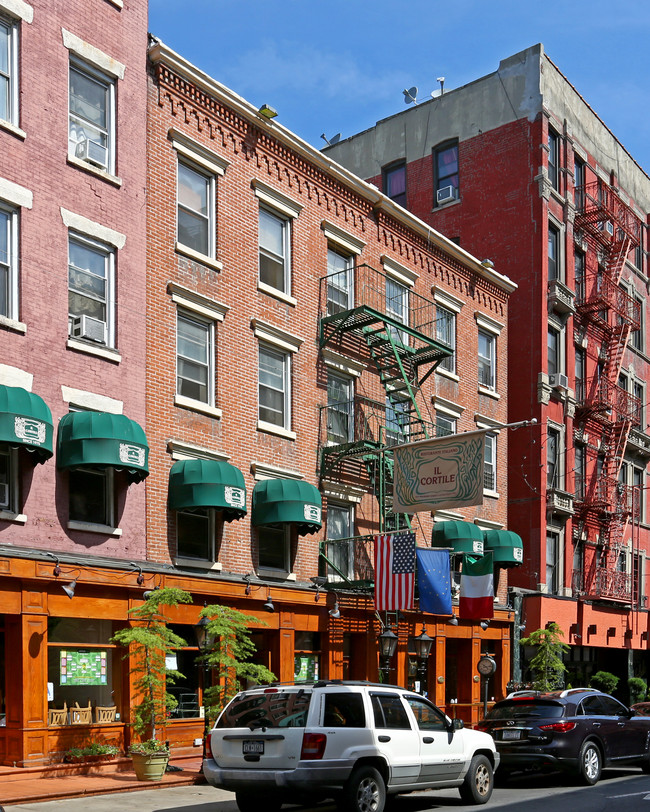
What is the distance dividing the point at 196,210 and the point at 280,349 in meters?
3.80

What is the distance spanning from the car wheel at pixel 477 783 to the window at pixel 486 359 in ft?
61.1

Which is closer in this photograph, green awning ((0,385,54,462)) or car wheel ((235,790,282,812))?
car wheel ((235,790,282,812))

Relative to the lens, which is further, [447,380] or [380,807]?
[447,380]

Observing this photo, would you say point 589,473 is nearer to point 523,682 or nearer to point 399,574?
point 523,682

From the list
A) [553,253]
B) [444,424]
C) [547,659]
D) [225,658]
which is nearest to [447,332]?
[444,424]

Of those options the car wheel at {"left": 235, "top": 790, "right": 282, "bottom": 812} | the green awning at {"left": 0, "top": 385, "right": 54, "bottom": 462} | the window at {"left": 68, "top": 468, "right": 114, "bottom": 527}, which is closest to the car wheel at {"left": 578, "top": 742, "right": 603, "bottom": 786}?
the car wheel at {"left": 235, "top": 790, "right": 282, "bottom": 812}

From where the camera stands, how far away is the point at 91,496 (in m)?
18.9

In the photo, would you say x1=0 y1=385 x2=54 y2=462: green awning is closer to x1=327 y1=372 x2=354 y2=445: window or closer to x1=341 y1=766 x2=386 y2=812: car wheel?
x1=341 y1=766 x2=386 y2=812: car wheel

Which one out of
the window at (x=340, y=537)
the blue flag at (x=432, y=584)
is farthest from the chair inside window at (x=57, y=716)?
the window at (x=340, y=537)

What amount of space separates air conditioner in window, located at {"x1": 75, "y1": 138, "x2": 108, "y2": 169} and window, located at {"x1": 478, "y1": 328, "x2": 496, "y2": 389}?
1620 cm

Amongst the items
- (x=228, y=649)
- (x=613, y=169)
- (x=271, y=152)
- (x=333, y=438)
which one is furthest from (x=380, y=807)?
(x=613, y=169)

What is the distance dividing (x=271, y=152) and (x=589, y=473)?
19.4m

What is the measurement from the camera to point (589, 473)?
38656 millimetres

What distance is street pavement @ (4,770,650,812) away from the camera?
14617 millimetres
